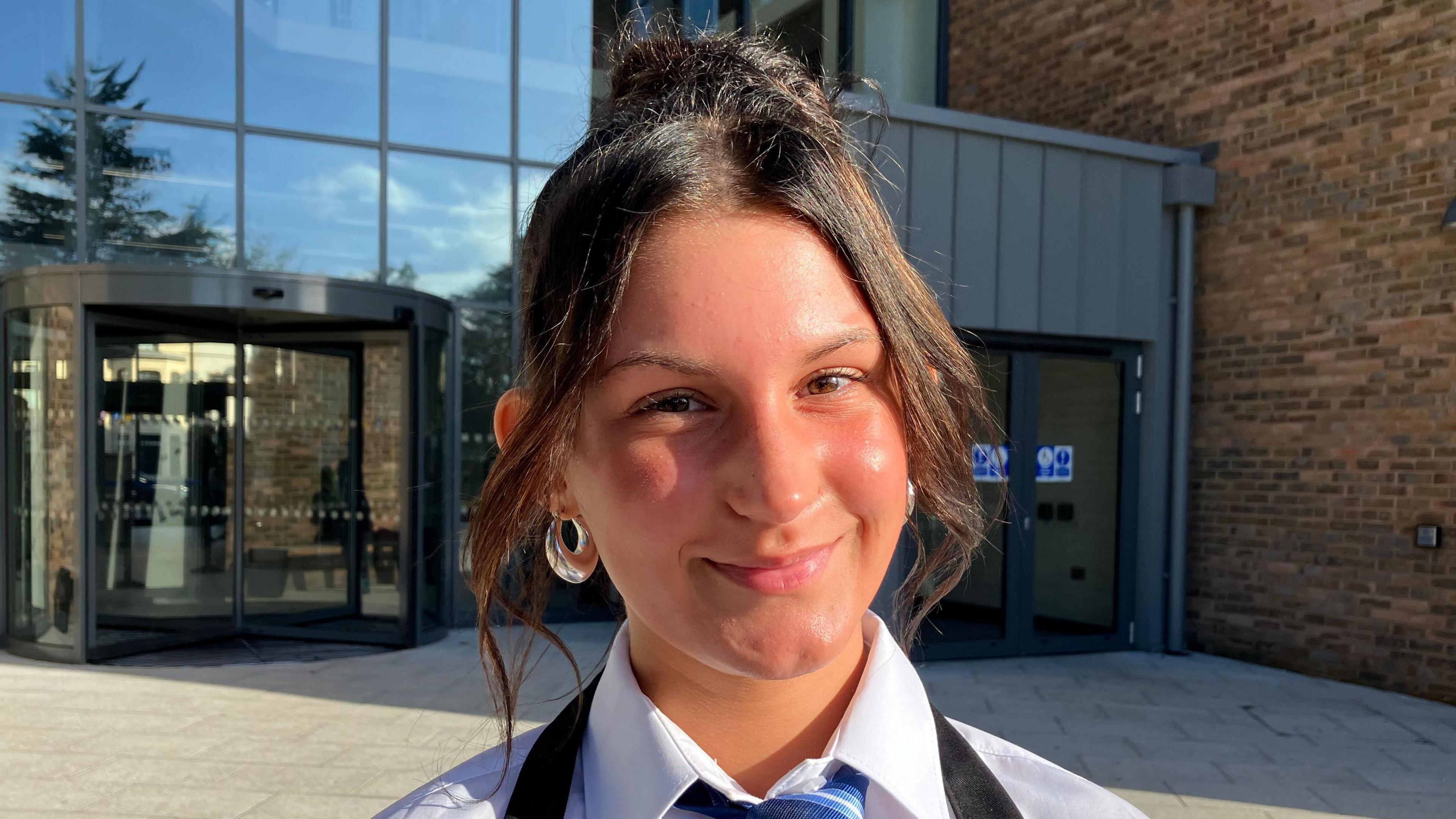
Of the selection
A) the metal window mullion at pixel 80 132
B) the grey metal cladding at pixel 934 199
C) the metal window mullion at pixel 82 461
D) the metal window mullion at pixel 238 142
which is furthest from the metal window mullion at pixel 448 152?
the grey metal cladding at pixel 934 199

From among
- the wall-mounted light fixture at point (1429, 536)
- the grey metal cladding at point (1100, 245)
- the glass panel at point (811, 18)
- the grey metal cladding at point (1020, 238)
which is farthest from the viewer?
the glass panel at point (811, 18)

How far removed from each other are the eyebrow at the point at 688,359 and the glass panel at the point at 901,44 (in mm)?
8886

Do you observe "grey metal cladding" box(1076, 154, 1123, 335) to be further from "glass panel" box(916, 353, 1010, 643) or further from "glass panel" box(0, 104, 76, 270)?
"glass panel" box(0, 104, 76, 270)

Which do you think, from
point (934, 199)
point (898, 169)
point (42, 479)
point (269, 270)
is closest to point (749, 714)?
point (898, 169)

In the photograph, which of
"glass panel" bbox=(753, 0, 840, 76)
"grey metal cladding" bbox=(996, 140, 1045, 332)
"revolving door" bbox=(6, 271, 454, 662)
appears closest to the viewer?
"revolving door" bbox=(6, 271, 454, 662)

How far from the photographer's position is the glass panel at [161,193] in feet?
26.9

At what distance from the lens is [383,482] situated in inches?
320

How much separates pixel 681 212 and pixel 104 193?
351 inches

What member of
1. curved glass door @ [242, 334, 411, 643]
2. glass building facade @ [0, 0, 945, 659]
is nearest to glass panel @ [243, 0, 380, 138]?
glass building facade @ [0, 0, 945, 659]

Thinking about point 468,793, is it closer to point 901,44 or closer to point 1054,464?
point 1054,464

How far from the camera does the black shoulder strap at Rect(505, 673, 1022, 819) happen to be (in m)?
1.01

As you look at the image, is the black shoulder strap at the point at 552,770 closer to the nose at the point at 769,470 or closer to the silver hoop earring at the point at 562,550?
the silver hoop earring at the point at 562,550

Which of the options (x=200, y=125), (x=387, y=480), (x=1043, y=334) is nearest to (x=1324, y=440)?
(x=1043, y=334)

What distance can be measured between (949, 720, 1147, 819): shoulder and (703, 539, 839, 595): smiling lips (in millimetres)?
313
